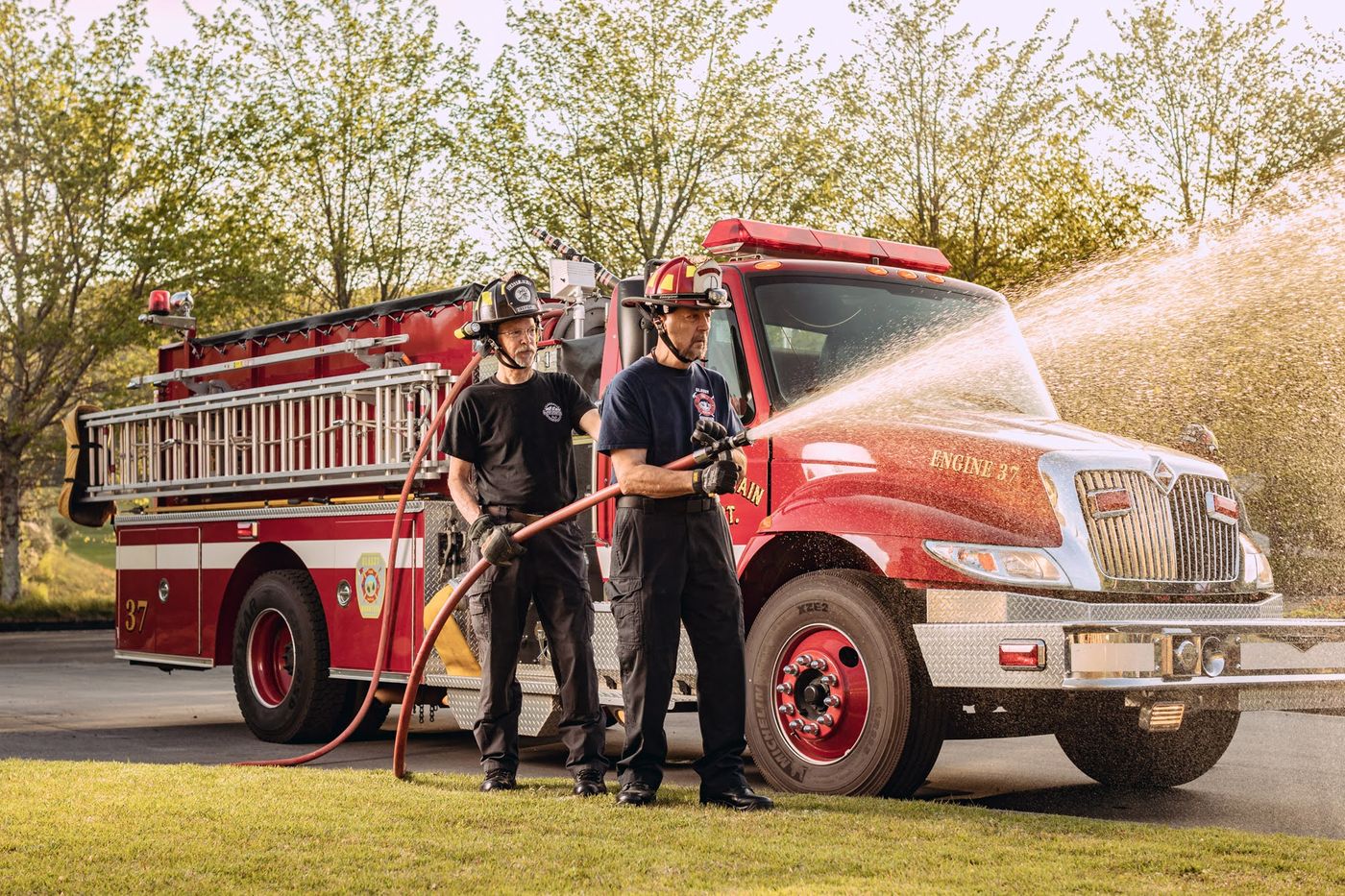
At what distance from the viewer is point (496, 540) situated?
22.5ft

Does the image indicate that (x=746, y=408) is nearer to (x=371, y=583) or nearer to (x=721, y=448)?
(x=721, y=448)

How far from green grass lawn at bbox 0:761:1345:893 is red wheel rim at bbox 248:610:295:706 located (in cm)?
356

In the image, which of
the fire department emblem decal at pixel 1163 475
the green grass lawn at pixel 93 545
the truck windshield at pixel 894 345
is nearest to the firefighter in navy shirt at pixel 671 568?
the truck windshield at pixel 894 345

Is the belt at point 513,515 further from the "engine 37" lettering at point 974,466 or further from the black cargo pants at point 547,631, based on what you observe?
the "engine 37" lettering at point 974,466

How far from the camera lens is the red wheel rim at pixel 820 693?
699 centimetres

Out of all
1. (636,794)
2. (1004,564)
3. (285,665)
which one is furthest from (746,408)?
(285,665)

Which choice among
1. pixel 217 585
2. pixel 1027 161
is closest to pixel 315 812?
pixel 217 585

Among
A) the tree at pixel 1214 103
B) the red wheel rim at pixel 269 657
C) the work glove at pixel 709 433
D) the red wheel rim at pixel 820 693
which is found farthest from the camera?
the tree at pixel 1214 103

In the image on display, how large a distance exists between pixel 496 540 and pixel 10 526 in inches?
997

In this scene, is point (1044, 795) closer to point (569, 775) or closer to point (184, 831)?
point (569, 775)

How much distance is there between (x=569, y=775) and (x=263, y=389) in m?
3.63

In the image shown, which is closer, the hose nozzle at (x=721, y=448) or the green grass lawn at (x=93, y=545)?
the hose nozzle at (x=721, y=448)

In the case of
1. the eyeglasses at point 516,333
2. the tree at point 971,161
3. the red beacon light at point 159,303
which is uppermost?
the tree at point 971,161

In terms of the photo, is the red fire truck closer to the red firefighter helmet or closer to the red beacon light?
the red firefighter helmet
